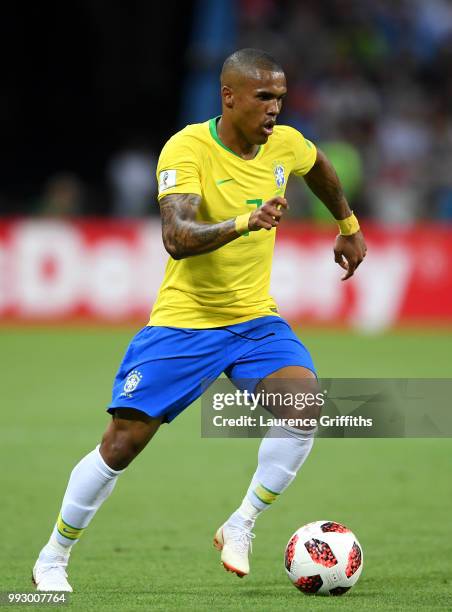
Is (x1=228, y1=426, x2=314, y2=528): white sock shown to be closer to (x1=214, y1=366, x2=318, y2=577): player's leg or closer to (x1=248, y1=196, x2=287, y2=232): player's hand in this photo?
(x1=214, y1=366, x2=318, y2=577): player's leg

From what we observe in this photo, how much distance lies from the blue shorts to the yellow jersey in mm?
71

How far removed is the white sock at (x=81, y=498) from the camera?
18.5 feet

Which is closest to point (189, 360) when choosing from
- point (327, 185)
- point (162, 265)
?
point (327, 185)

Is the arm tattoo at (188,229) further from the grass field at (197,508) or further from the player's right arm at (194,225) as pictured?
the grass field at (197,508)

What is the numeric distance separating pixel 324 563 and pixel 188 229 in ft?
5.25

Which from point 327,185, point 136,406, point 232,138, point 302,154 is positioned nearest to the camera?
point 136,406

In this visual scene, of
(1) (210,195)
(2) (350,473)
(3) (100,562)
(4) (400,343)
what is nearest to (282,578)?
(3) (100,562)

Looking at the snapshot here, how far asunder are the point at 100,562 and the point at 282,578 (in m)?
0.95

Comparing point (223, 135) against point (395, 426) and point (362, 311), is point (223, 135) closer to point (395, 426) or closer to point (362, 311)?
point (395, 426)

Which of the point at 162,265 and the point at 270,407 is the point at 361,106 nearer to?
the point at 162,265

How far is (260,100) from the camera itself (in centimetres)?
561

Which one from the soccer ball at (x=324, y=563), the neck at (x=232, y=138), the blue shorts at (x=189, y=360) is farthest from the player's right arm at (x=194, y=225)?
the soccer ball at (x=324, y=563)

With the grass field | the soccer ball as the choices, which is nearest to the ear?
the soccer ball

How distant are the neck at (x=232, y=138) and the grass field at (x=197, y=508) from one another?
2003mm
